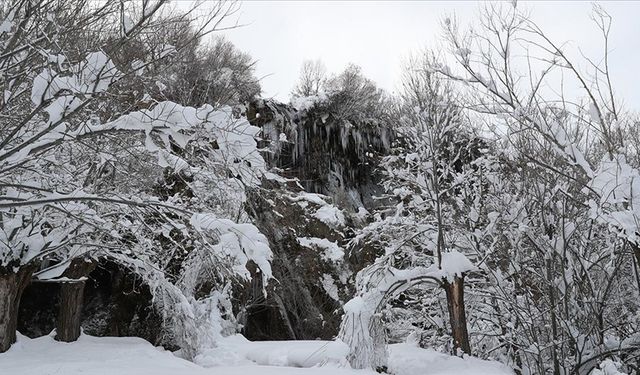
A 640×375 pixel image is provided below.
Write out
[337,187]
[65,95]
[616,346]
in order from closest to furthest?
1. [65,95]
2. [616,346]
3. [337,187]

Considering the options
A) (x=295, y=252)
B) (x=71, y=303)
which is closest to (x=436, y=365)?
(x=71, y=303)

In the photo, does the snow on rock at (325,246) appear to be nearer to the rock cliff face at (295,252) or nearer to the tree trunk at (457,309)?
the rock cliff face at (295,252)

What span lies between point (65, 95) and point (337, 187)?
687 inches

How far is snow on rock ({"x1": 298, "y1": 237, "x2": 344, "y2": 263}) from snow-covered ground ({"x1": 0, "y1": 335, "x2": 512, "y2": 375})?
5.57 meters

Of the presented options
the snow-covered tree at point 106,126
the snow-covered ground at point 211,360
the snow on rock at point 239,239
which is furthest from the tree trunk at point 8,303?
the snow on rock at point 239,239

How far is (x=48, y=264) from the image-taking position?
10203mm

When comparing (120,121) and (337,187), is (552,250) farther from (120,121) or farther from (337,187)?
(337,187)

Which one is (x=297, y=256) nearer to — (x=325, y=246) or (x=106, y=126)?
(x=325, y=246)

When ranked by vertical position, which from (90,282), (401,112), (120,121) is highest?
(401,112)

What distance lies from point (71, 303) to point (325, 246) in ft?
24.9

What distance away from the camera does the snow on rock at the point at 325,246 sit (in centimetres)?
1468

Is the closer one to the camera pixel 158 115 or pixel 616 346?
pixel 158 115

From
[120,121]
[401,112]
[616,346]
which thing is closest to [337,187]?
[401,112]

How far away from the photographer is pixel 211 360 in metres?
8.63
